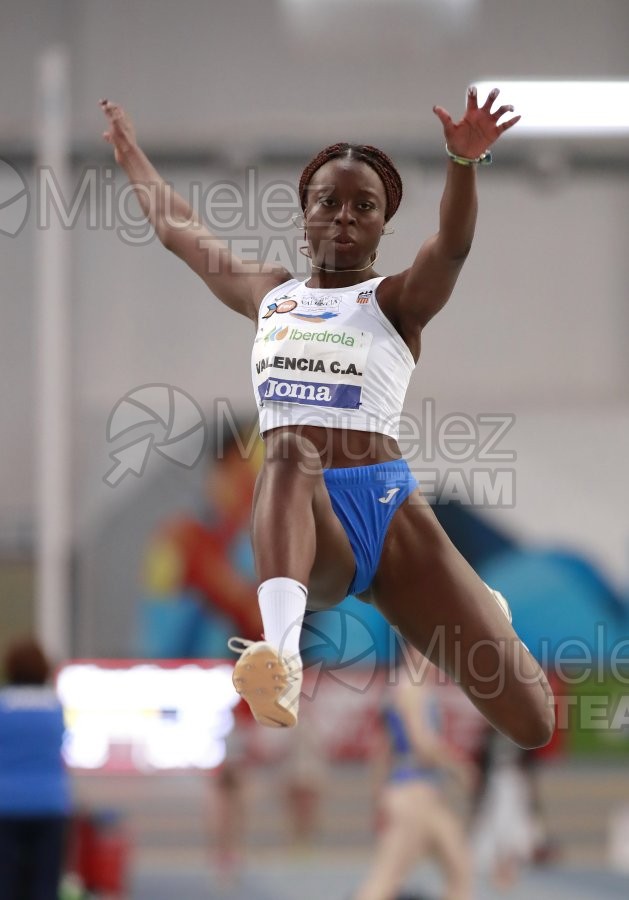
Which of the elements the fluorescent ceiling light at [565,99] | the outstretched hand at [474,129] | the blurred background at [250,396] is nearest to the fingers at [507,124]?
the outstretched hand at [474,129]

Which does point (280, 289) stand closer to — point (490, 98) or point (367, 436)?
point (367, 436)

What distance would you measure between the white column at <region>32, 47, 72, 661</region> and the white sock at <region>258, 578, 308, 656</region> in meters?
7.44

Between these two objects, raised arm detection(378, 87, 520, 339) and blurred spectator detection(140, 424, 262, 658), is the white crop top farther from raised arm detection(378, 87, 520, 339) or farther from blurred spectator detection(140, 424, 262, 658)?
blurred spectator detection(140, 424, 262, 658)

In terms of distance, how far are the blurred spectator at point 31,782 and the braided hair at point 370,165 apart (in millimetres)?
3502

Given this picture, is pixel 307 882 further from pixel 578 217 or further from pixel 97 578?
pixel 578 217

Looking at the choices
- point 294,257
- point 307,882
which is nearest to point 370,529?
point 294,257

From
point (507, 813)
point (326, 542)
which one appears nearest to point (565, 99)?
point (326, 542)

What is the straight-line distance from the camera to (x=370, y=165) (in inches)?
127

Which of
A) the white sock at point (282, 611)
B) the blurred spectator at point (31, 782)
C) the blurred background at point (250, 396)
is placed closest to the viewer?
the white sock at point (282, 611)

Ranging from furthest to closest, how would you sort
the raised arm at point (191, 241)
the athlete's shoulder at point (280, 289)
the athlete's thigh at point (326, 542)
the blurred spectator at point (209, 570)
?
1. the blurred spectator at point (209, 570)
2. the raised arm at point (191, 241)
3. the athlete's shoulder at point (280, 289)
4. the athlete's thigh at point (326, 542)

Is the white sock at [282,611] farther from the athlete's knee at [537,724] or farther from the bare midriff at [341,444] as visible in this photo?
the athlete's knee at [537,724]

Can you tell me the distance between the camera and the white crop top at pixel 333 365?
3201mm

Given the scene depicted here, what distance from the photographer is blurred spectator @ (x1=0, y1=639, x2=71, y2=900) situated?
588cm

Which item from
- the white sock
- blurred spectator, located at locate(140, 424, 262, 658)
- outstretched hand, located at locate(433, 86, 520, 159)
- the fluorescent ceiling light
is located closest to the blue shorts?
the white sock
